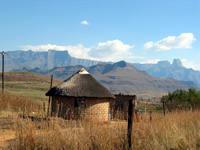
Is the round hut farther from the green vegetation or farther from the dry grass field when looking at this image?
the green vegetation

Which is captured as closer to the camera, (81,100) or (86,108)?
(86,108)

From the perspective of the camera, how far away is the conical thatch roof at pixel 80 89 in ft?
57.6

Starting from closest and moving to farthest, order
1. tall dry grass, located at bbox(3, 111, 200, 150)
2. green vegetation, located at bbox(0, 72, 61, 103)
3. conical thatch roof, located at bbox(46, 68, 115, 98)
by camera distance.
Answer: tall dry grass, located at bbox(3, 111, 200, 150)
conical thatch roof, located at bbox(46, 68, 115, 98)
green vegetation, located at bbox(0, 72, 61, 103)

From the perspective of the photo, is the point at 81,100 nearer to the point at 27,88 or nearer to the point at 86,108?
the point at 86,108

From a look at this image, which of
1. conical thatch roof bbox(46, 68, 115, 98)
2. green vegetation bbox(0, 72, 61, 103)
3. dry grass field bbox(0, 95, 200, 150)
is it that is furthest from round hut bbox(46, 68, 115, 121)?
green vegetation bbox(0, 72, 61, 103)

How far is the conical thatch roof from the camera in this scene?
57.6 ft

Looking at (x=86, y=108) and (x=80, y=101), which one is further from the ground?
(x=80, y=101)

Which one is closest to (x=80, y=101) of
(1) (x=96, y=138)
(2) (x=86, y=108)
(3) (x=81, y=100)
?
(3) (x=81, y=100)

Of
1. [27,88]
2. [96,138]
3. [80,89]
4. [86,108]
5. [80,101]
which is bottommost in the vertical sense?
[86,108]

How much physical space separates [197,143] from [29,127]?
4788 mm

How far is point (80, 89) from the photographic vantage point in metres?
18.0

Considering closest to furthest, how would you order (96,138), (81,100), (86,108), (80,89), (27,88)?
1. (96,138)
2. (86,108)
3. (81,100)
4. (80,89)
5. (27,88)

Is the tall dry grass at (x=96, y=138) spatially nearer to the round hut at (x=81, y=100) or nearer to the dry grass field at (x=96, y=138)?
the dry grass field at (x=96, y=138)

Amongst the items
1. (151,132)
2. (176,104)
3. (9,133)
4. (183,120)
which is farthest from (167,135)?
(176,104)
